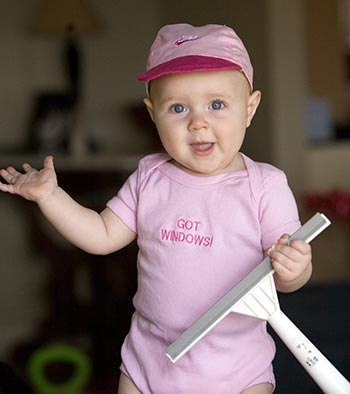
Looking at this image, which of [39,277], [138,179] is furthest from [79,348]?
[138,179]

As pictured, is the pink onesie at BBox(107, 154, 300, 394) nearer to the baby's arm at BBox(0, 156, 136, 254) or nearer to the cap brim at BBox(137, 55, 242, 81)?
the baby's arm at BBox(0, 156, 136, 254)

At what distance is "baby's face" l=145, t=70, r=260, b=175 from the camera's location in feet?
3.98

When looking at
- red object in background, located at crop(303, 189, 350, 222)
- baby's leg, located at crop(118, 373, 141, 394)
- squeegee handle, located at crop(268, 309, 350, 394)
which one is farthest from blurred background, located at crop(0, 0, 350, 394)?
squeegee handle, located at crop(268, 309, 350, 394)

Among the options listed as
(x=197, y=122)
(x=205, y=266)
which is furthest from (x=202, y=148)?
(x=205, y=266)

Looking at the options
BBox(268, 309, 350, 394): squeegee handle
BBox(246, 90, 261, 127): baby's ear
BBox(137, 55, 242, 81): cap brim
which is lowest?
BBox(268, 309, 350, 394): squeegee handle

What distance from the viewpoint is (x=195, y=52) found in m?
1.20

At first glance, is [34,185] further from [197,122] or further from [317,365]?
[317,365]

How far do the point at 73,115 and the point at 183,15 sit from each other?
735 millimetres

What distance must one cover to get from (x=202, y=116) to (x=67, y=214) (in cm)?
26

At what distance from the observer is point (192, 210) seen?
1255 millimetres

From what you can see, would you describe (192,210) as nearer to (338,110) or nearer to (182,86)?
(182,86)

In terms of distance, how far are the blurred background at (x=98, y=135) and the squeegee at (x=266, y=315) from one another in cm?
227

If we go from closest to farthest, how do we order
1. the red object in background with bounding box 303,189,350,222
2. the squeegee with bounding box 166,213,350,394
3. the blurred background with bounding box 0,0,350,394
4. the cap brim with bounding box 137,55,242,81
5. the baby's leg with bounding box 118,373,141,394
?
the squeegee with bounding box 166,213,350,394, the cap brim with bounding box 137,55,242,81, the baby's leg with bounding box 118,373,141,394, the blurred background with bounding box 0,0,350,394, the red object in background with bounding box 303,189,350,222

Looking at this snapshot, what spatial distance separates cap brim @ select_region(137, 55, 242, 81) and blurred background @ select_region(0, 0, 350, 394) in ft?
7.37
